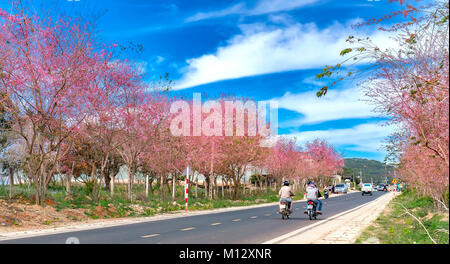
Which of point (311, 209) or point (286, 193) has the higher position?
point (286, 193)

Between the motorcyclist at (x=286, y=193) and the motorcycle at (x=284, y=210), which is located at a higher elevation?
the motorcyclist at (x=286, y=193)

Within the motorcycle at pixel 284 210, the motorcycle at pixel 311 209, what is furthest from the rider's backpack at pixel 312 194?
the motorcycle at pixel 284 210

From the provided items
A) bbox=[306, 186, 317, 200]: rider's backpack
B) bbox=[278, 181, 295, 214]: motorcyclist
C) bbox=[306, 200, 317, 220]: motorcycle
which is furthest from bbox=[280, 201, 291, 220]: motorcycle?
bbox=[306, 186, 317, 200]: rider's backpack

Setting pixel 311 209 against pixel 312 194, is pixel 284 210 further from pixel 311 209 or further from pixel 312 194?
pixel 312 194

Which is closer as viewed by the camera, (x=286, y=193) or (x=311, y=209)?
(x=311, y=209)

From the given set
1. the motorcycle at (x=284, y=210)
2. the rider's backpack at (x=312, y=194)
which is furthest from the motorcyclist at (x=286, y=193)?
the rider's backpack at (x=312, y=194)

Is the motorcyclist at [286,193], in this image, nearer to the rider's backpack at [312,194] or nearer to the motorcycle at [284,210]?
the motorcycle at [284,210]

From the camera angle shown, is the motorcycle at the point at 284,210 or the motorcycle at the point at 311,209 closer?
the motorcycle at the point at 311,209

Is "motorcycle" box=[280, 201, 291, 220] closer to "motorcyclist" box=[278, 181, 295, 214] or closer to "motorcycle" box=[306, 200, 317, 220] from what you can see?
"motorcyclist" box=[278, 181, 295, 214]

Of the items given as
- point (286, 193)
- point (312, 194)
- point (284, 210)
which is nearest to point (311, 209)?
point (312, 194)

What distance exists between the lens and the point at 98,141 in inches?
1069

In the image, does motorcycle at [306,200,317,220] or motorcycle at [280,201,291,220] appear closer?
motorcycle at [306,200,317,220]

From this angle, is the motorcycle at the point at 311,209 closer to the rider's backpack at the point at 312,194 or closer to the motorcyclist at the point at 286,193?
A: the rider's backpack at the point at 312,194
